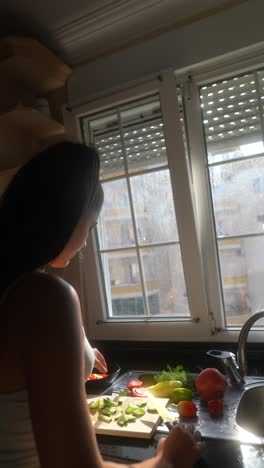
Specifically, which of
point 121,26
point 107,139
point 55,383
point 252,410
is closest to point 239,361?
point 252,410

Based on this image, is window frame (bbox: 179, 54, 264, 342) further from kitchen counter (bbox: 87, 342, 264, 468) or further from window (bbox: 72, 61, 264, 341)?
kitchen counter (bbox: 87, 342, 264, 468)

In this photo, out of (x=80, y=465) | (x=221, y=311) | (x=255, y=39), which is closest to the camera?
(x=80, y=465)

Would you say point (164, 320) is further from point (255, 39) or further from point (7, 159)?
point (255, 39)

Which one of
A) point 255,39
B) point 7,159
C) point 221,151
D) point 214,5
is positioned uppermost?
point 214,5

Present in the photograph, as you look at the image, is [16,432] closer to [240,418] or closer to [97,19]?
[240,418]

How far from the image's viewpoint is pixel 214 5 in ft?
4.90

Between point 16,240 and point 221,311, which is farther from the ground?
point 16,240

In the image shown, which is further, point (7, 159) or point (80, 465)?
point (7, 159)

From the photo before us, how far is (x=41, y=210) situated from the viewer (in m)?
0.68

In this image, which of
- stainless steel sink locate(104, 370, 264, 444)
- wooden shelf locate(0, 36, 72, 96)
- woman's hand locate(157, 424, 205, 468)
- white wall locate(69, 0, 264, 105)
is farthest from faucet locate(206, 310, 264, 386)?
wooden shelf locate(0, 36, 72, 96)

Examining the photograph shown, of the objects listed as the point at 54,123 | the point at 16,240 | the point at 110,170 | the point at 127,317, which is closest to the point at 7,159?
the point at 54,123

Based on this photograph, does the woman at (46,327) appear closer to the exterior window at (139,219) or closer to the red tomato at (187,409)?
the red tomato at (187,409)

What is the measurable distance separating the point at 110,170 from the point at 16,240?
1.13 m

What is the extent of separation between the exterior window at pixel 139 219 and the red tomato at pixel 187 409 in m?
0.55
